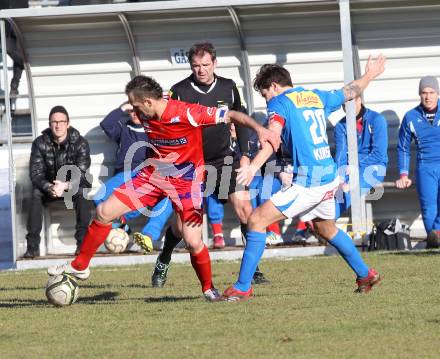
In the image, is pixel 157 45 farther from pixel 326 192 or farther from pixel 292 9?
pixel 326 192

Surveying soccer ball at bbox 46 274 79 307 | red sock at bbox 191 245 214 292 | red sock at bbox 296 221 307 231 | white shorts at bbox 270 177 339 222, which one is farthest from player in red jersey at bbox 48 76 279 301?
red sock at bbox 296 221 307 231

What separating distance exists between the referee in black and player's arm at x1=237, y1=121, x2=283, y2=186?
1.70m

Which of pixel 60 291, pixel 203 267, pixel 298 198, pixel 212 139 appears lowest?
pixel 60 291

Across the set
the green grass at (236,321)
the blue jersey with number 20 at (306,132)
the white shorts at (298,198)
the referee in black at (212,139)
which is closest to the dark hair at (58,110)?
the green grass at (236,321)

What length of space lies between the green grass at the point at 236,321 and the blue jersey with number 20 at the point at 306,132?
3.11 feet

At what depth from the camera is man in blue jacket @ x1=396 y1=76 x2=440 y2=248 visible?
533 inches

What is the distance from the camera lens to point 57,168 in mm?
13688

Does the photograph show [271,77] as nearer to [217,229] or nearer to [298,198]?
[298,198]

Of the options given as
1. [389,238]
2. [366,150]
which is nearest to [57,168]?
[366,150]

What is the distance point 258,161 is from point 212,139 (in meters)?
2.63

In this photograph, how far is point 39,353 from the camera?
6211 millimetres

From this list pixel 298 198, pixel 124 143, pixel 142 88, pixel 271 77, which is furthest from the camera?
pixel 124 143

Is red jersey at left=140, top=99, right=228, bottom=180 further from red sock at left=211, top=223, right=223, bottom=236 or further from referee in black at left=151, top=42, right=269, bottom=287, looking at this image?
red sock at left=211, top=223, right=223, bottom=236

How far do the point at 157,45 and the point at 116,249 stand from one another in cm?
273
